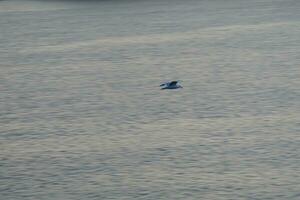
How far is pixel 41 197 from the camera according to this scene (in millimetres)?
4195

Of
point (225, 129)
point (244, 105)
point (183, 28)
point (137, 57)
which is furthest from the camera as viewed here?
point (183, 28)

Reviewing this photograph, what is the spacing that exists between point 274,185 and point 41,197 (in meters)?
1.15

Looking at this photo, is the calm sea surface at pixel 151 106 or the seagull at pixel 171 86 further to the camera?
the seagull at pixel 171 86

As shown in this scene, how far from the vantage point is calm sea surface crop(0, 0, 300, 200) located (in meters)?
4.43

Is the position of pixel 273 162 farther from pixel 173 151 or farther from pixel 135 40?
pixel 135 40

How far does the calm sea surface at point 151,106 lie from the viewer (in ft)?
14.5

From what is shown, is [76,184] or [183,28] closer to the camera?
[76,184]

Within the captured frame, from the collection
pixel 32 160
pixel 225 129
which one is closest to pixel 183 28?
pixel 225 129

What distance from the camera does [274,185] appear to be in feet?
14.0

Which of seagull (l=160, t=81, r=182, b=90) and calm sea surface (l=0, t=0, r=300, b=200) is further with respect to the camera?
seagull (l=160, t=81, r=182, b=90)

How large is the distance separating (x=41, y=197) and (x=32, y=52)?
4437 mm

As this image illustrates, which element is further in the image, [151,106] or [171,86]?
[171,86]

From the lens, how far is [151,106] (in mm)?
6137

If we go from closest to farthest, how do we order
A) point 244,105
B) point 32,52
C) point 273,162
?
1. point 273,162
2. point 244,105
3. point 32,52
